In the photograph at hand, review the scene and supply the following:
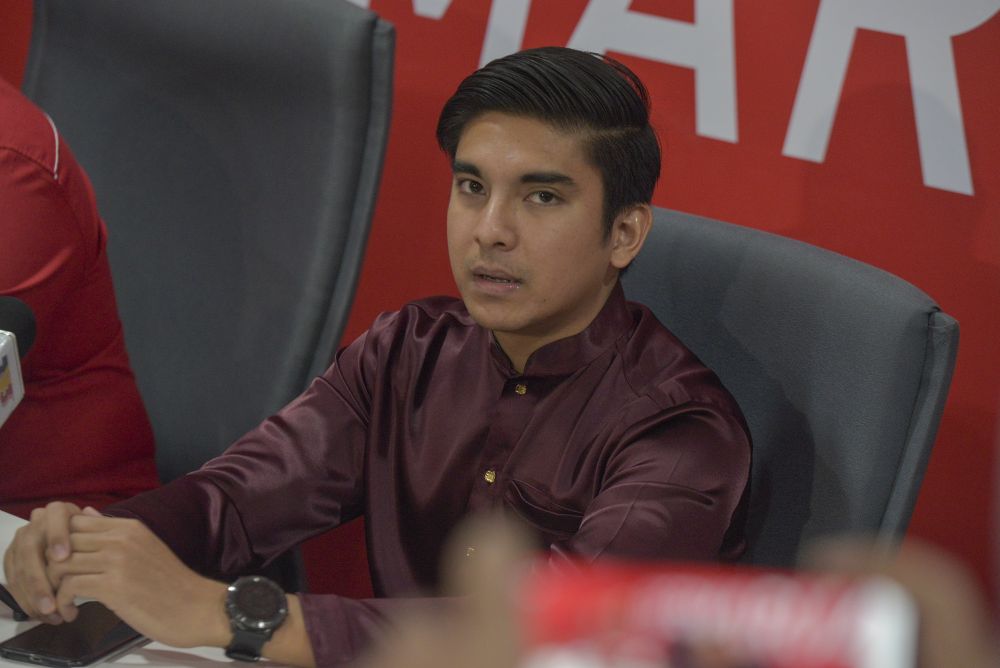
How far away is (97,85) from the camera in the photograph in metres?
1.79

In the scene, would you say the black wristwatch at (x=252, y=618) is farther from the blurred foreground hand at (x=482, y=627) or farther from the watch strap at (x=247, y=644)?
the blurred foreground hand at (x=482, y=627)

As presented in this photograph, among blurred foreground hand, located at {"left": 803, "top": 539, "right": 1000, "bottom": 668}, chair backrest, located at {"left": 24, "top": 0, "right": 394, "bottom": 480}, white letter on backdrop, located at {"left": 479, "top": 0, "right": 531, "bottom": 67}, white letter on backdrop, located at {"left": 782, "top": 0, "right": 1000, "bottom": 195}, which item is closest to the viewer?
blurred foreground hand, located at {"left": 803, "top": 539, "right": 1000, "bottom": 668}

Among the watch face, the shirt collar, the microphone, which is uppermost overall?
the shirt collar

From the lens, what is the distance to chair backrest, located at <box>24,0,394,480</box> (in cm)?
155

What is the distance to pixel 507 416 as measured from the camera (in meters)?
1.33

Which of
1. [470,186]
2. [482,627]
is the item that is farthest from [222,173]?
[482,627]

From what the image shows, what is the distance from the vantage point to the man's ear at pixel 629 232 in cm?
133

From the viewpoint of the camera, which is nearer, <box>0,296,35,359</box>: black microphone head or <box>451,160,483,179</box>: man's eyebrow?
<box>0,296,35,359</box>: black microphone head

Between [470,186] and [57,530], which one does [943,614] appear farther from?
[470,186]

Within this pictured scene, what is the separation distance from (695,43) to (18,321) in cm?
112

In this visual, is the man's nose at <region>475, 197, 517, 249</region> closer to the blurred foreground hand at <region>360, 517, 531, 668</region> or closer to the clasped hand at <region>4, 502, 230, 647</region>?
the clasped hand at <region>4, 502, 230, 647</region>

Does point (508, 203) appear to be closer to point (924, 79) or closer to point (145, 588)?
point (145, 588)

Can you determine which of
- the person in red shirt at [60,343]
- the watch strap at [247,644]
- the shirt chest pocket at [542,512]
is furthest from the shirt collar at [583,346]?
the person in red shirt at [60,343]

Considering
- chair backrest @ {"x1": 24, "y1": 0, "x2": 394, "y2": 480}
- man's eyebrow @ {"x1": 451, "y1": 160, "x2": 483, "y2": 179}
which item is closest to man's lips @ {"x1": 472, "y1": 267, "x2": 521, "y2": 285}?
man's eyebrow @ {"x1": 451, "y1": 160, "x2": 483, "y2": 179}
